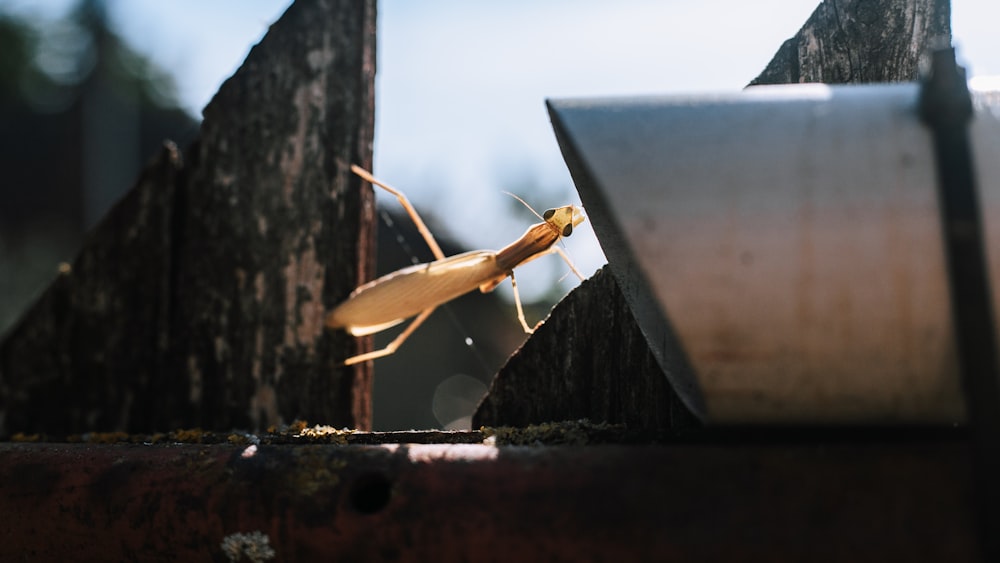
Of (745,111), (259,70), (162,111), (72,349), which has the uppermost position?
(162,111)

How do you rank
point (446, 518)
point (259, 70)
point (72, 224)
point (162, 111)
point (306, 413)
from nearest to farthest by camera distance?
point (446, 518), point (306, 413), point (259, 70), point (72, 224), point (162, 111)

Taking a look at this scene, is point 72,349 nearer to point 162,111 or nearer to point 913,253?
point 913,253

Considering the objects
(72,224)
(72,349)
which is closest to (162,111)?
(72,224)

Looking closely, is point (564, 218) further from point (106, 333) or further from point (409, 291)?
point (106, 333)

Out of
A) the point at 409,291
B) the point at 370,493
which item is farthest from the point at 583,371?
the point at 409,291

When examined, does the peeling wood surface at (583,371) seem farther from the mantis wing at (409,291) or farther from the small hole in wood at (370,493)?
the mantis wing at (409,291)

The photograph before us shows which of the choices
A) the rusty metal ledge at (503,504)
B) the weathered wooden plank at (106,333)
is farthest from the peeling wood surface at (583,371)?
the weathered wooden plank at (106,333)

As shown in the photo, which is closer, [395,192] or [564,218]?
[564,218]
